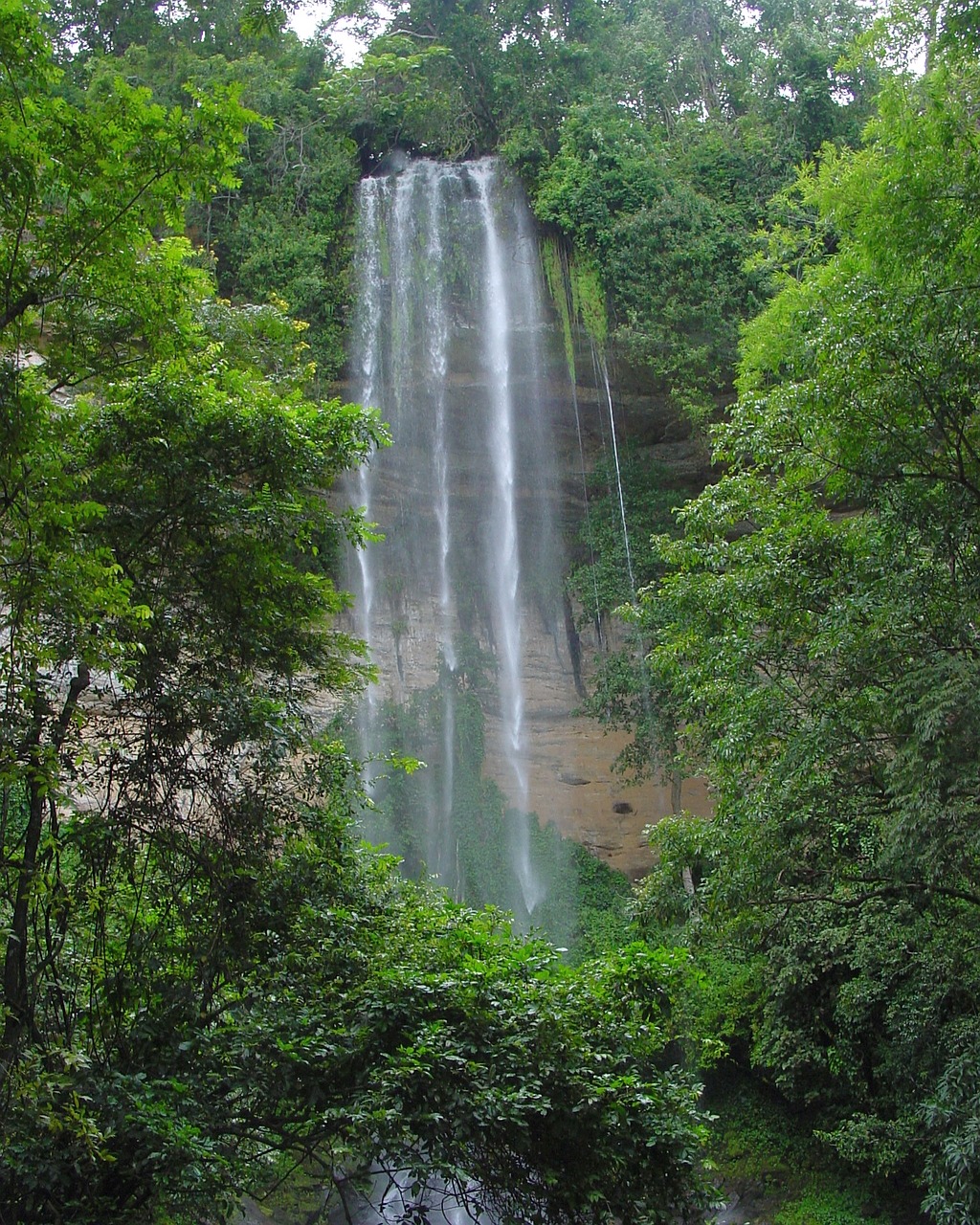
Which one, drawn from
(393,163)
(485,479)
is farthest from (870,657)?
(393,163)

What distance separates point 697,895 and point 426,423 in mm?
13195

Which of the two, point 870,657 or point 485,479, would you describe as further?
point 485,479

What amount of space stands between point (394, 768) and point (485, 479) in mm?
12391

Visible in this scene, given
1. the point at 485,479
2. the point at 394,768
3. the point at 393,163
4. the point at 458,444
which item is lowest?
the point at 394,768

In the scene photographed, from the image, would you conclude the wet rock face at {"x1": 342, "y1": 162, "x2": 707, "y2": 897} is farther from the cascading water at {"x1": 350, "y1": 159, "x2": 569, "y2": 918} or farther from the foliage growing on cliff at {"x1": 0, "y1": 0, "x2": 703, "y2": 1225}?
the foliage growing on cliff at {"x1": 0, "y1": 0, "x2": 703, "y2": 1225}

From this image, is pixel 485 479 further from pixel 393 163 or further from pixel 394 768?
pixel 394 768

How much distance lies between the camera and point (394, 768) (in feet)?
31.5

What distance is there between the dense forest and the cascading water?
20.1ft

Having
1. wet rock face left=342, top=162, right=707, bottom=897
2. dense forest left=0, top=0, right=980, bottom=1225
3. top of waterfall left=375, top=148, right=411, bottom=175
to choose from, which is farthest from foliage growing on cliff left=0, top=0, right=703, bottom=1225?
top of waterfall left=375, top=148, right=411, bottom=175

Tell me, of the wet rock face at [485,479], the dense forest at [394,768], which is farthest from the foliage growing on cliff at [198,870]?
the wet rock face at [485,479]

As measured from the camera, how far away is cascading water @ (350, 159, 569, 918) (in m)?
20.5

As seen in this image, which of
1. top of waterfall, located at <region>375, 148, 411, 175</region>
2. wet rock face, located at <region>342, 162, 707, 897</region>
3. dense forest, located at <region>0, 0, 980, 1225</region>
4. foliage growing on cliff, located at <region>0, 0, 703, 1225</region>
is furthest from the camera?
top of waterfall, located at <region>375, 148, 411, 175</region>

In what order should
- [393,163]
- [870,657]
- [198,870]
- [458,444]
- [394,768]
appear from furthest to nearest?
[393,163]
[458,444]
[394,768]
[870,657]
[198,870]

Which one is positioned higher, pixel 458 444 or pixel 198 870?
pixel 458 444
